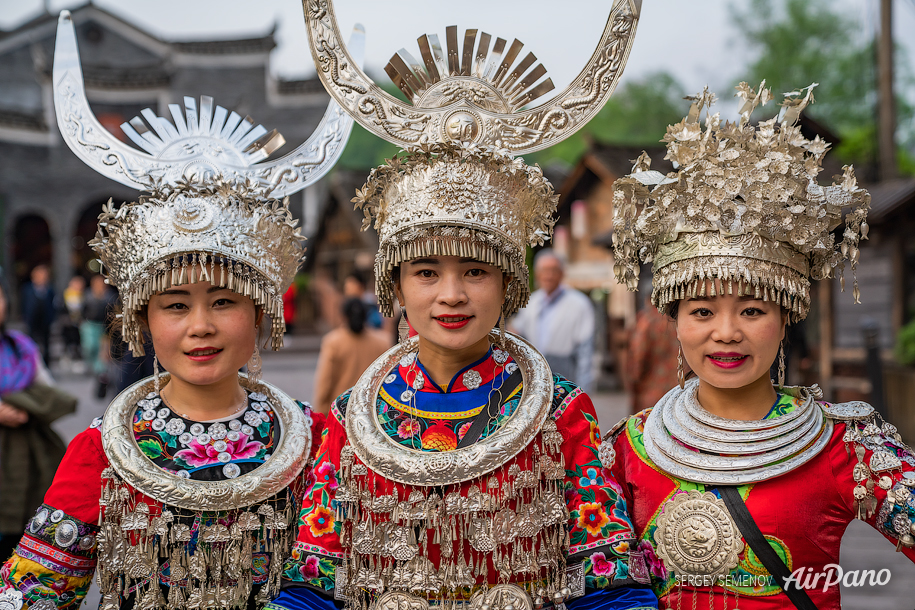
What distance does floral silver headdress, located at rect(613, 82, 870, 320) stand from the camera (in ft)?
7.94

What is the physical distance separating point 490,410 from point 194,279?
1.10 m

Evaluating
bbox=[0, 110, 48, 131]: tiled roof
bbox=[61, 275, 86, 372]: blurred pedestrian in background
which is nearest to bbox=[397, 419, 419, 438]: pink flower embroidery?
bbox=[61, 275, 86, 372]: blurred pedestrian in background

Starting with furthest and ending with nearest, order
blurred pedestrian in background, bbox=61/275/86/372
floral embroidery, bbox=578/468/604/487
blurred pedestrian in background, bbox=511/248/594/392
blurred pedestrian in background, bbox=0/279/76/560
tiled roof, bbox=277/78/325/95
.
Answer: tiled roof, bbox=277/78/325/95, blurred pedestrian in background, bbox=61/275/86/372, blurred pedestrian in background, bbox=511/248/594/392, blurred pedestrian in background, bbox=0/279/76/560, floral embroidery, bbox=578/468/604/487

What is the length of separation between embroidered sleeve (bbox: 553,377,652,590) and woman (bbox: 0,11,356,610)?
0.94 meters

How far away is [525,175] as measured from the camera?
2.49 meters

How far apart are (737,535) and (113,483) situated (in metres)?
2.02

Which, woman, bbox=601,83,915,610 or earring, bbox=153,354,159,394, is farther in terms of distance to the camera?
earring, bbox=153,354,159,394

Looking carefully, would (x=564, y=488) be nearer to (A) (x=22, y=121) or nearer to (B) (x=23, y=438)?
(B) (x=23, y=438)

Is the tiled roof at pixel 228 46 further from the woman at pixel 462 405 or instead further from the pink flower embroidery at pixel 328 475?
the pink flower embroidery at pixel 328 475

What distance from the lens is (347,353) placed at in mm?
5969

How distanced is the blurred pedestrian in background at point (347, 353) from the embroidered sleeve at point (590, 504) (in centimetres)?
A: 362

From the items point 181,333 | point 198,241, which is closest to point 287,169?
point 198,241

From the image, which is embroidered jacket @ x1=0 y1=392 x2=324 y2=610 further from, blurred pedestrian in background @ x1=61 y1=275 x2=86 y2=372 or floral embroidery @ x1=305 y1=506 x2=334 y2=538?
blurred pedestrian in background @ x1=61 y1=275 x2=86 y2=372

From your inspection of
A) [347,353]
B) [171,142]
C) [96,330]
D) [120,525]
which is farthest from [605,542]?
[96,330]
